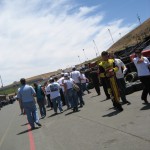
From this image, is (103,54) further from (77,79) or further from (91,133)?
(77,79)

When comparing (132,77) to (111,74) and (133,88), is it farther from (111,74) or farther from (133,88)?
(111,74)

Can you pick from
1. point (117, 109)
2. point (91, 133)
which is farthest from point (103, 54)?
point (91, 133)

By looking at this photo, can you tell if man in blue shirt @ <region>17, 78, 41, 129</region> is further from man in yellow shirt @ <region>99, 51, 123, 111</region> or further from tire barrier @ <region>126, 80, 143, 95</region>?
tire barrier @ <region>126, 80, 143, 95</region>

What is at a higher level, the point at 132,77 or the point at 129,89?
the point at 132,77

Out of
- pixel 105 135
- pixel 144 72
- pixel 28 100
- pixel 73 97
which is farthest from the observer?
pixel 73 97

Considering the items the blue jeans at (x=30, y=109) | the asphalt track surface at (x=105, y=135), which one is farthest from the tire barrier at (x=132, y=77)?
the blue jeans at (x=30, y=109)

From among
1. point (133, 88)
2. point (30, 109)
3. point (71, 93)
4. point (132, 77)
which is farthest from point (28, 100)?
Result: point (132, 77)

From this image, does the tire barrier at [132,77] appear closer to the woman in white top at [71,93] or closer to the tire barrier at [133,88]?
the tire barrier at [133,88]

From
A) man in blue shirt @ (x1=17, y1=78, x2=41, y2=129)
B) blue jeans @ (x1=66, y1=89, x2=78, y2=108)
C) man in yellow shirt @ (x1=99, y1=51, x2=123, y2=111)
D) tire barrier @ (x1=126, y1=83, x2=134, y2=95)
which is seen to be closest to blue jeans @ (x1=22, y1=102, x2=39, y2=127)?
man in blue shirt @ (x1=17, y1=78, x2=41, y2=129)

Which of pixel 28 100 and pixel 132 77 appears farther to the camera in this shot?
pixel 132 77

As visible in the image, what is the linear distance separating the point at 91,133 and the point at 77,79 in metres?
10.1

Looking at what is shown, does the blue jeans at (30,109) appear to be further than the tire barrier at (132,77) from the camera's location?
No

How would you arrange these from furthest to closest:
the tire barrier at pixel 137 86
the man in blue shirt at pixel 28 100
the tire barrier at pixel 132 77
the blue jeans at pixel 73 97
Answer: the tire barrier at pixel 132 77, the tire barrier at pixel 137 86, the blue jeans at pixel 73 97, the man in blue shirt at pixel 28 100

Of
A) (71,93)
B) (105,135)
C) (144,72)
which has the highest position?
(144,72)
